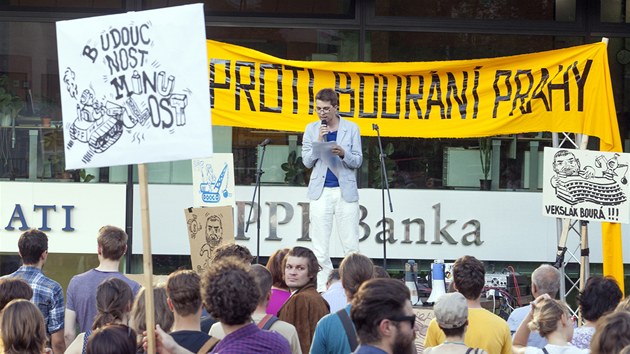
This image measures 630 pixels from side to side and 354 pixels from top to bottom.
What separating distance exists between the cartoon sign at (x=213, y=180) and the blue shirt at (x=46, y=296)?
13.1ft

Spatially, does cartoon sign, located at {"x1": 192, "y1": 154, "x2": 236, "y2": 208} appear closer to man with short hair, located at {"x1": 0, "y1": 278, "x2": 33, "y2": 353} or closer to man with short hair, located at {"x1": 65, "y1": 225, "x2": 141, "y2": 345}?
man with short hair, located at {"x1": 65, "y1": 225, "x2": 141, "y2": 345}

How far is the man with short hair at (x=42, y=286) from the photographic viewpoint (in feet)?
24.3

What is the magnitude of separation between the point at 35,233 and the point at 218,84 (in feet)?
16.5

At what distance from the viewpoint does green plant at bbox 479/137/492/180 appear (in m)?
13.6

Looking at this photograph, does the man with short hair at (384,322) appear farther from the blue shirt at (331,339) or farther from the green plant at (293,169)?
the green plant at (293,169)

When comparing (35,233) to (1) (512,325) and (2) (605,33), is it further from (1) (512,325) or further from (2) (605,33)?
(2) (605,33)

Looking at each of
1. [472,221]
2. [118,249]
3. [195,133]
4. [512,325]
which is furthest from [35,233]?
[472,221]

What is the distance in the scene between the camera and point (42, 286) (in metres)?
7.41

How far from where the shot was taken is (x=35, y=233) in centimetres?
750

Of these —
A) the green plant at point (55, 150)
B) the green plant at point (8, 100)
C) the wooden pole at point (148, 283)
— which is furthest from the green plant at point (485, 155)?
the wooden pole at point (148, 283)

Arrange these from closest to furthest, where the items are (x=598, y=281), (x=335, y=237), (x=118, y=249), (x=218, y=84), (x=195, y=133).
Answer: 1. (x=195, y=133)
2. (x=598, y=281)
3. (x=118, y=249)
4. (x=218, y=84)
5. (x=335, y=237)

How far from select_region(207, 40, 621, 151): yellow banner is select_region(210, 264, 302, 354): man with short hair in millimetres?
6016

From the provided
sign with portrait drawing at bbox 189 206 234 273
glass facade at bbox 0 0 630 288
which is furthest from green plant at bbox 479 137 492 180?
sign with portrait drawing at bbox 189 206 234 273

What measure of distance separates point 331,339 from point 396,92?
683 centimetres
